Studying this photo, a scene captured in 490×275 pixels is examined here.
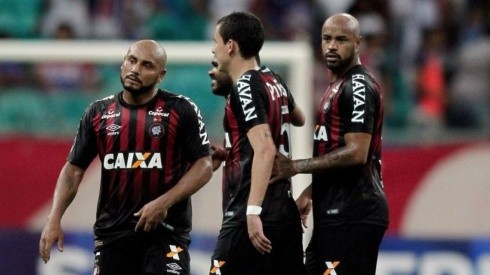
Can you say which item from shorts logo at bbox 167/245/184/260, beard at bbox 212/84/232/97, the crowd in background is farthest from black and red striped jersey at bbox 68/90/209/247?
the crowd in background

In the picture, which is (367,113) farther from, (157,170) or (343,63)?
(157,170)

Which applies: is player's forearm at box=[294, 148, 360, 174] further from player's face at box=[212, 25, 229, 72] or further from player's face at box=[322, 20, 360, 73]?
player's face at box=[212, 25, 229, 72]

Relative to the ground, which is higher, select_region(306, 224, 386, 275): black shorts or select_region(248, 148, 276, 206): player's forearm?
select_region(248, 148, 276, 206): player's forearm

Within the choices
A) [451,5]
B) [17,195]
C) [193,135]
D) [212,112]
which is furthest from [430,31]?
[193,135]

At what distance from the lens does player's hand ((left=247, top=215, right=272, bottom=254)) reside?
6062mm

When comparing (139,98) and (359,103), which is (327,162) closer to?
(359,103)

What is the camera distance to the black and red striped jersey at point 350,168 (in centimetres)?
638

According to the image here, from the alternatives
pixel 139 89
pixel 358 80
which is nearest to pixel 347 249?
pixel 358 80

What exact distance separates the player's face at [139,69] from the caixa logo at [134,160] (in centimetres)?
36

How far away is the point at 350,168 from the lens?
21.2 ft

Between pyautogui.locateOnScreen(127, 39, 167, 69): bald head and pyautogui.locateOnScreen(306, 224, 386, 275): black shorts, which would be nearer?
pyautogui.locateOnScreen(306, 224, 386, 275): black shorts

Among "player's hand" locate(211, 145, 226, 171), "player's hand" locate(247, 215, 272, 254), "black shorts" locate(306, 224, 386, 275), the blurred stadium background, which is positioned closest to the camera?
"player's hand" locate(247, 215, 272, 254)

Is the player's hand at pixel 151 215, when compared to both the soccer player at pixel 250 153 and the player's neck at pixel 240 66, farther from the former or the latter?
the player's neck at pixel 240 66

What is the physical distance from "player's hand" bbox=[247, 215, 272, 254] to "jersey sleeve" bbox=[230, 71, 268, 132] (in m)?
0.47
